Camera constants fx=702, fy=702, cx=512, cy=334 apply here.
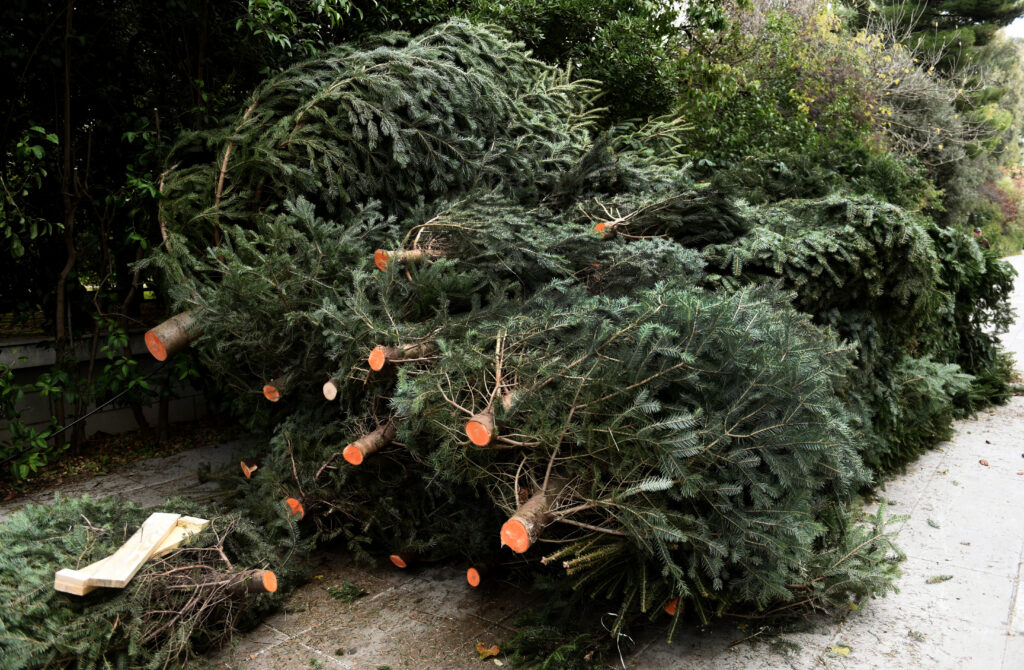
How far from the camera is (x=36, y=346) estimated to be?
538 centimetres

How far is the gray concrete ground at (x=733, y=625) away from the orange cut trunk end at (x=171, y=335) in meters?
1.51

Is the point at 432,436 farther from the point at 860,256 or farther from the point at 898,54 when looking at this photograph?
the point at 898,54

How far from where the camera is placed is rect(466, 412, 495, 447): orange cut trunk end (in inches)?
114

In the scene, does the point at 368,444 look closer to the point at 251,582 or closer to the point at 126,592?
the point at 251,582

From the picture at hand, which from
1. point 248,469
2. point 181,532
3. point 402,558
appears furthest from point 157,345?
point 402,558

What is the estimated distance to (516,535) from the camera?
2766mm

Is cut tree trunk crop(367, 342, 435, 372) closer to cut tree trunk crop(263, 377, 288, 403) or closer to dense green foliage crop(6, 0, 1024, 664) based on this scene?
dense green foliage crop(6, 0, 1024, 664)

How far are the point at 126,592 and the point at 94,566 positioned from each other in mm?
200

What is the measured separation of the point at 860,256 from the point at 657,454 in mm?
3101

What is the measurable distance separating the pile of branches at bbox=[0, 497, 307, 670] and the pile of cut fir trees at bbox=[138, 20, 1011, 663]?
38 centimetres

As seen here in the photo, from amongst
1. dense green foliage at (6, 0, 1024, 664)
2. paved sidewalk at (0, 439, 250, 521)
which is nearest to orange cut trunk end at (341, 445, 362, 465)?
dense green foliage at (6, 0, 1024, 664)

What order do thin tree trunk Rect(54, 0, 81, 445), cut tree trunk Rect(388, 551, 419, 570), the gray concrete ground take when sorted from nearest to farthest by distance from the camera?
the gray concrete ground < cut tree trunk Rect(388, 551, 419, 570) < thin tree trunk Rect(54, 0, 81, 445)

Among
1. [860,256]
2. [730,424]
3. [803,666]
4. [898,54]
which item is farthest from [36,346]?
[898,54]

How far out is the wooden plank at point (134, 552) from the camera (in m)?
3.02
